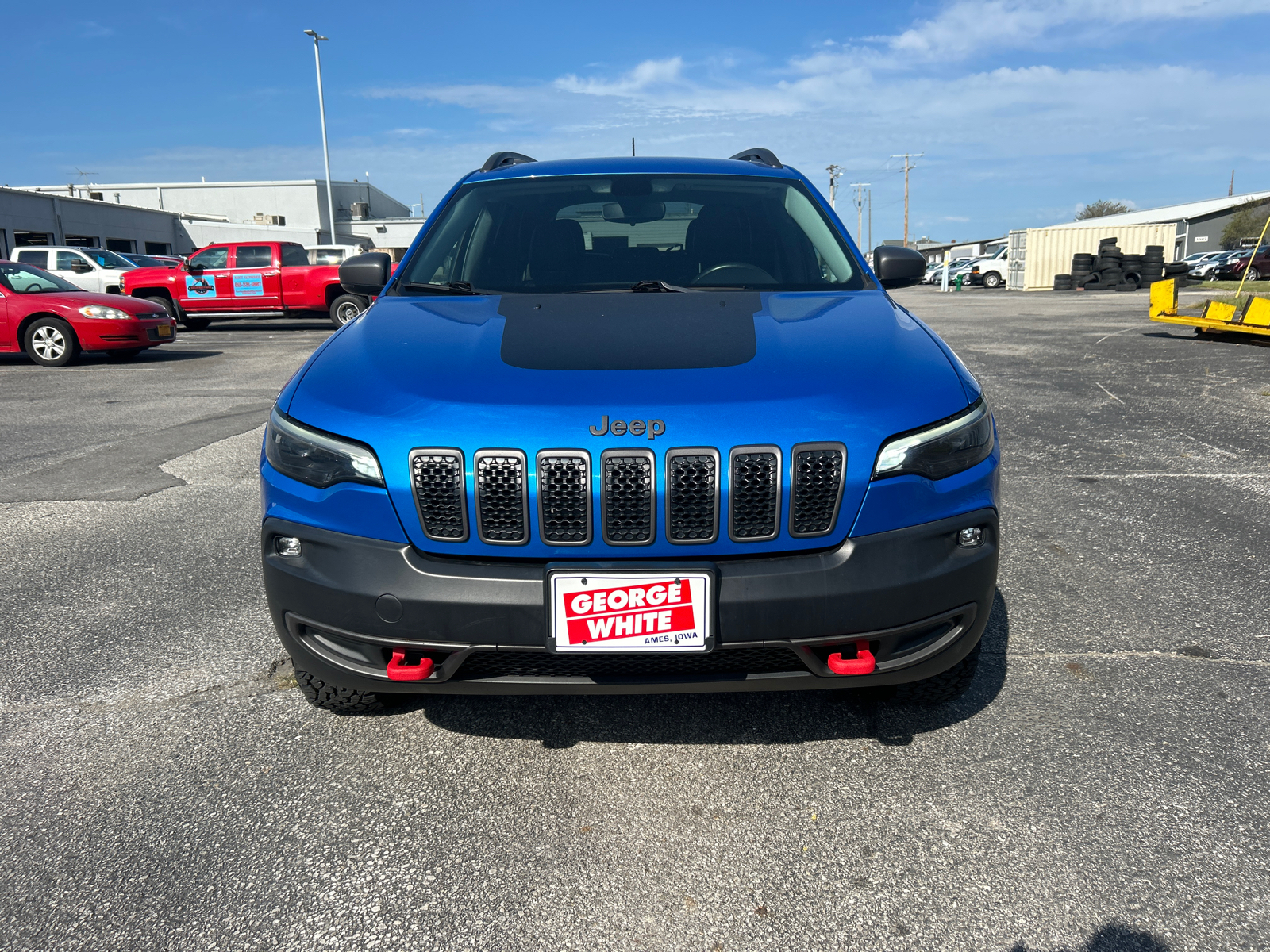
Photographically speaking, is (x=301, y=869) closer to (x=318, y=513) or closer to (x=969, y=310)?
(x=318, y=513)

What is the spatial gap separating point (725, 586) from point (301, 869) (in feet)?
3.74

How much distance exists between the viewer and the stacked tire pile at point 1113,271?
31625 millimetres

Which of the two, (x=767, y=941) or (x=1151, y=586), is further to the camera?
(x=1151, y=586)

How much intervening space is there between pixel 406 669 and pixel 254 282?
17689 millimetres

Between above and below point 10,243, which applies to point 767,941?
below

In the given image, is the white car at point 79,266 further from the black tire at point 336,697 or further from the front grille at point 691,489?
the front grille at point 691,489

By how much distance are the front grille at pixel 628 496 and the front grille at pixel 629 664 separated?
275 millimetres

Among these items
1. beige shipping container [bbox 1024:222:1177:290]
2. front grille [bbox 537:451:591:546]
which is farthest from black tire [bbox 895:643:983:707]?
beige shipping container [bbox 1024:222:1177:290]

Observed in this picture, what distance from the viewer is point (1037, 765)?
94.2 inches

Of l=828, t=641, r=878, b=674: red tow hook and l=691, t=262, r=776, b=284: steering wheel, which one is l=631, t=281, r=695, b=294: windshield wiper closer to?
l=691, t=262, r=776, b=284: steering wheel

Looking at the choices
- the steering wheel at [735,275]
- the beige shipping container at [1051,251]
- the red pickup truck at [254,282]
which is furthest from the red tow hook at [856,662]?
the beige shipping container at [1051,251]

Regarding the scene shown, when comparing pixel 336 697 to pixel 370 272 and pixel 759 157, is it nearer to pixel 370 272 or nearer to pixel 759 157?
pixel 370 272

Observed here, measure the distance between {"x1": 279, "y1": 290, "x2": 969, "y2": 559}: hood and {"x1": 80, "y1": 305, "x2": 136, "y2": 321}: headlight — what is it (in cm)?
1144

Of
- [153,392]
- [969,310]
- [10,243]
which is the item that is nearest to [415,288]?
[153,392]
